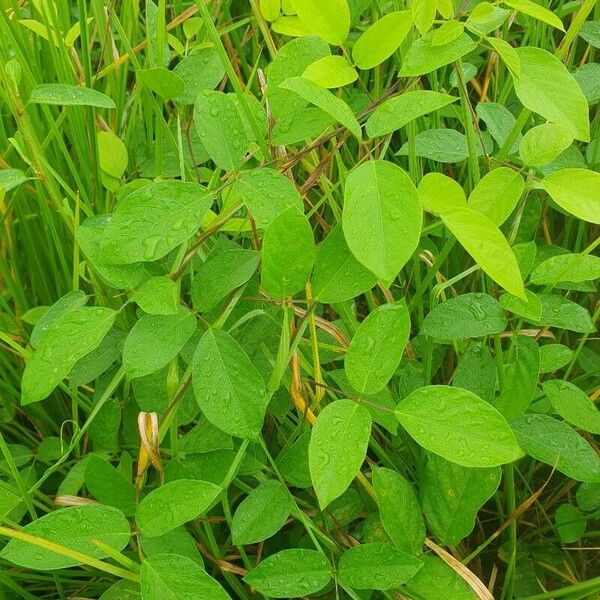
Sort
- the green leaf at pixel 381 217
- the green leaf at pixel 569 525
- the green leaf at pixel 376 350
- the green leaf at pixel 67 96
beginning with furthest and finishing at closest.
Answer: the green leaf at pixel 569 525 < the green leaf at pixel 67 96 < the green leaf at pixel 376 350 < the green leaf at pixel 381 217

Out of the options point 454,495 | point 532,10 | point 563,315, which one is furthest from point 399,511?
point 532,10

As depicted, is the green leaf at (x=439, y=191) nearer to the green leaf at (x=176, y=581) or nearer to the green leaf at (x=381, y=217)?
the green leaf at (x=381, y=217)

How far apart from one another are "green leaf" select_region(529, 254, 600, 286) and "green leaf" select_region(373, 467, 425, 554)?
9.5 inches

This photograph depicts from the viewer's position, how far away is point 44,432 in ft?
3.43

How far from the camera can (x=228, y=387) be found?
674 mm

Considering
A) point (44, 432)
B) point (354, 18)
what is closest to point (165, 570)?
point (44, 432)

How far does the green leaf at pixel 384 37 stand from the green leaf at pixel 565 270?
265 mm

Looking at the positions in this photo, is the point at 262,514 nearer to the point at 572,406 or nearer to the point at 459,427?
the point at 459,427

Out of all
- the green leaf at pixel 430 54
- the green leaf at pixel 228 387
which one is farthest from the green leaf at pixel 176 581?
the green leaf at pixel 430 54

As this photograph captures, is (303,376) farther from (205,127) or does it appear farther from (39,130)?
(39,130)

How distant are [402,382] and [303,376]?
110mm

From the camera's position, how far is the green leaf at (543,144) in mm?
726

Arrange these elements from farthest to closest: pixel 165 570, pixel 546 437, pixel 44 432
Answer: pixel 44 432 → pixel 546 437 → pixel 165 570

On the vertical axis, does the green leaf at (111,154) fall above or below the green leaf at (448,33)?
below
